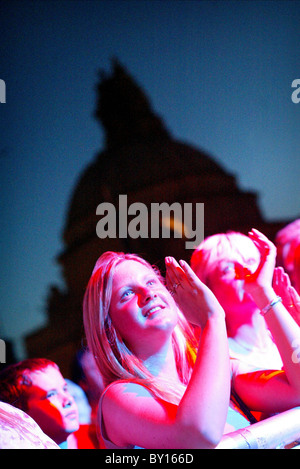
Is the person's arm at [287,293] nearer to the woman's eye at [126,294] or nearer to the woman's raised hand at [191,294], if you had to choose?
the woman's raised hand at [191,294]

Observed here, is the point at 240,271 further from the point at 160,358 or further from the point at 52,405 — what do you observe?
the point at 52,405

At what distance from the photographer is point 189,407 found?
1.19 m

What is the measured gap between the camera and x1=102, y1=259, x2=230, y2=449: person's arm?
119cm

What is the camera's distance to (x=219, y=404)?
121 cm

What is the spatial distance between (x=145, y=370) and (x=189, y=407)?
289 mm

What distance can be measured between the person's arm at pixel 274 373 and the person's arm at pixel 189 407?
32 cm

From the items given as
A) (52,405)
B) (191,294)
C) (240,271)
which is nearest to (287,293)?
(240,271)

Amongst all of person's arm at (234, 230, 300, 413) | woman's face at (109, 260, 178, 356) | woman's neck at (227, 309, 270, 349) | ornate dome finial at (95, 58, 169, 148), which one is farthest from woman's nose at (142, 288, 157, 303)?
ornate dome finial at (95, 58, 169, 148)

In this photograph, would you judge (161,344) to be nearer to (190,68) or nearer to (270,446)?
(270,446)

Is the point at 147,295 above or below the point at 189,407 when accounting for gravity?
above

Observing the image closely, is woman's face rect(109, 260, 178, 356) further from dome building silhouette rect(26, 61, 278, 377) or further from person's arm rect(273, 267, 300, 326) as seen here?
person's arm rect(273, 267, 300, 326)

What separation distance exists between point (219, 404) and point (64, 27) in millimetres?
1474

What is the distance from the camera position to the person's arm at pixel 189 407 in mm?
1188

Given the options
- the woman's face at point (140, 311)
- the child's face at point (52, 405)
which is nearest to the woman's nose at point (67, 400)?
the child's face at point (52, 405)
